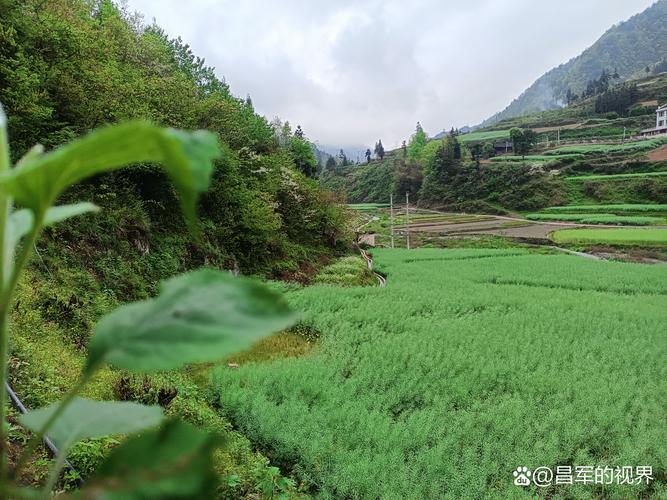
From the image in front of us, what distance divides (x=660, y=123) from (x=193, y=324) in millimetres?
58053

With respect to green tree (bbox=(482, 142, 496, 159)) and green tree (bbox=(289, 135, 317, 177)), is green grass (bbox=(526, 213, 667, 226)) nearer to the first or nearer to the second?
green tree (bbox=(482, 142, 496, 159))

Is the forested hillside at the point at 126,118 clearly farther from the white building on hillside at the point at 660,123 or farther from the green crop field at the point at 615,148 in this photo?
the white building on hillside at the point at 660,123

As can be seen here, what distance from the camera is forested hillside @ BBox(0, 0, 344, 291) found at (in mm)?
5465

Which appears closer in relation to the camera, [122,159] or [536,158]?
[122,159]

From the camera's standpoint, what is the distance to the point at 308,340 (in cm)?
635

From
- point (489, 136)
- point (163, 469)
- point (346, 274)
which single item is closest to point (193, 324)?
point (163, 469)

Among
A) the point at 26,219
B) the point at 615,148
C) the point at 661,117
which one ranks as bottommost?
the point at 26,219

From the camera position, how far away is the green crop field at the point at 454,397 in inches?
129

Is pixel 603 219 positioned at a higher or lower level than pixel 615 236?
higher

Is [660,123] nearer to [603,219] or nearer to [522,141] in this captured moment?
[522,141]

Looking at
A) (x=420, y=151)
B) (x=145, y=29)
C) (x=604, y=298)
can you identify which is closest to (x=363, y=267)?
(x=604, y=298)

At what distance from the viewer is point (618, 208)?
30391 mm

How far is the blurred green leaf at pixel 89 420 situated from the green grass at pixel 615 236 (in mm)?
25193

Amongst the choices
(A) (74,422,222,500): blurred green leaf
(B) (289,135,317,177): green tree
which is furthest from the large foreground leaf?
(B) (289,135,317,177): green tree
